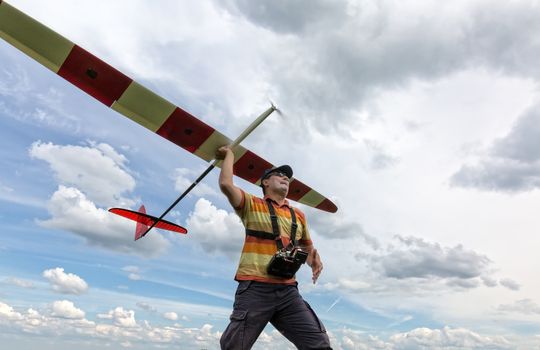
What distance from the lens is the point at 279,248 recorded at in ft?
14.2

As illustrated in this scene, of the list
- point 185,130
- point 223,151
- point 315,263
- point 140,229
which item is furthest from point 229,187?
point 140,229

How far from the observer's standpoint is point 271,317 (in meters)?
4.23

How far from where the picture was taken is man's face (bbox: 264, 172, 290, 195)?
4816mm

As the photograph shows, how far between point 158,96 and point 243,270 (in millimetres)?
3782

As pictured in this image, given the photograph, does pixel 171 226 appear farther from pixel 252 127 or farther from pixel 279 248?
pixel 279 248

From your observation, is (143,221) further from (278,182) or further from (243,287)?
(243,287)

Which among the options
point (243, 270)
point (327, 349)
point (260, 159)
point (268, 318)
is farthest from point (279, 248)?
point (260, 159)

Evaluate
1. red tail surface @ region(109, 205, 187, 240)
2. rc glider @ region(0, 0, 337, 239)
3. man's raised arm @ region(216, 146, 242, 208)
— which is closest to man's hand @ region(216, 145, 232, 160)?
man's raised arm @ region(216, 146, 242, 208)

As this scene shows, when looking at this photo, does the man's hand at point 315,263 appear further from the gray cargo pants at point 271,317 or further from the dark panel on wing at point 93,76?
the dark panel on wing at point 93,76

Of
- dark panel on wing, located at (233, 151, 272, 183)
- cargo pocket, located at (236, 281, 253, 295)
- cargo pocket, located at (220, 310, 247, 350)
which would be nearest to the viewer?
cargo pocket, located at (220, 310, 247, 350)

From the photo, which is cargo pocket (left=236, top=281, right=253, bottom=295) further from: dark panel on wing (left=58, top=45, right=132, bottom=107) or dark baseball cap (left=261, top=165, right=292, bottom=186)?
dark panel on wing (left=58, top=45, right=132, bottom=107)

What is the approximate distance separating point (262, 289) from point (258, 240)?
495mm

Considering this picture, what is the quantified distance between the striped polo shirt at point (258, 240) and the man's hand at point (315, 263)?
442 millimetres

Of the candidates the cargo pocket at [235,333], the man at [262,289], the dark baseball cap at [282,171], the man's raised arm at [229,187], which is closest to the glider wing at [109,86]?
the dark baseball cap at [282,171]
